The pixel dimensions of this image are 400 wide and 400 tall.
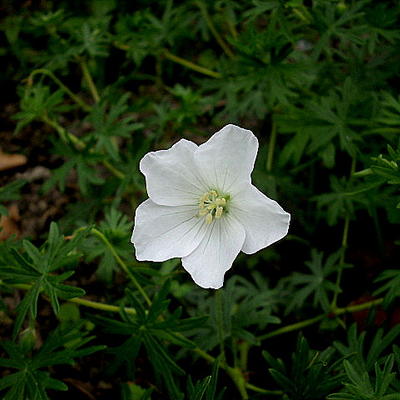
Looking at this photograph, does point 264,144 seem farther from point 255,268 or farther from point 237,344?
point 237,344

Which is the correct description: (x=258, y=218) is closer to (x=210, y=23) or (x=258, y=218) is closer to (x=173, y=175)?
(x=173, y=175)

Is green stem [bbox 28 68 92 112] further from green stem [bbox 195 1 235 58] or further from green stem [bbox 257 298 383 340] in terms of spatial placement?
green stem [bbox 257 298 383 340]

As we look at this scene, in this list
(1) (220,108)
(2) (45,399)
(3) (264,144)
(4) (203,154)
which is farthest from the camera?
(1) (220,108)

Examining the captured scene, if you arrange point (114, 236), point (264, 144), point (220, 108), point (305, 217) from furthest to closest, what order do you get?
point (220, 108) < point (264, 144) < point (305, 217) < point (114, 236)

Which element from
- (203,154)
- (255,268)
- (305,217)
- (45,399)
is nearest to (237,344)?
(255,268)

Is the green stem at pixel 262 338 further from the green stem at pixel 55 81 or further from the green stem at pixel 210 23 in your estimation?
the green stem at pixel 210 23

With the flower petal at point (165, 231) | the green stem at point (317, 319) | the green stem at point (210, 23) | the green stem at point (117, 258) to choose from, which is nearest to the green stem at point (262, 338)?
the green stem at point (317, 319)
